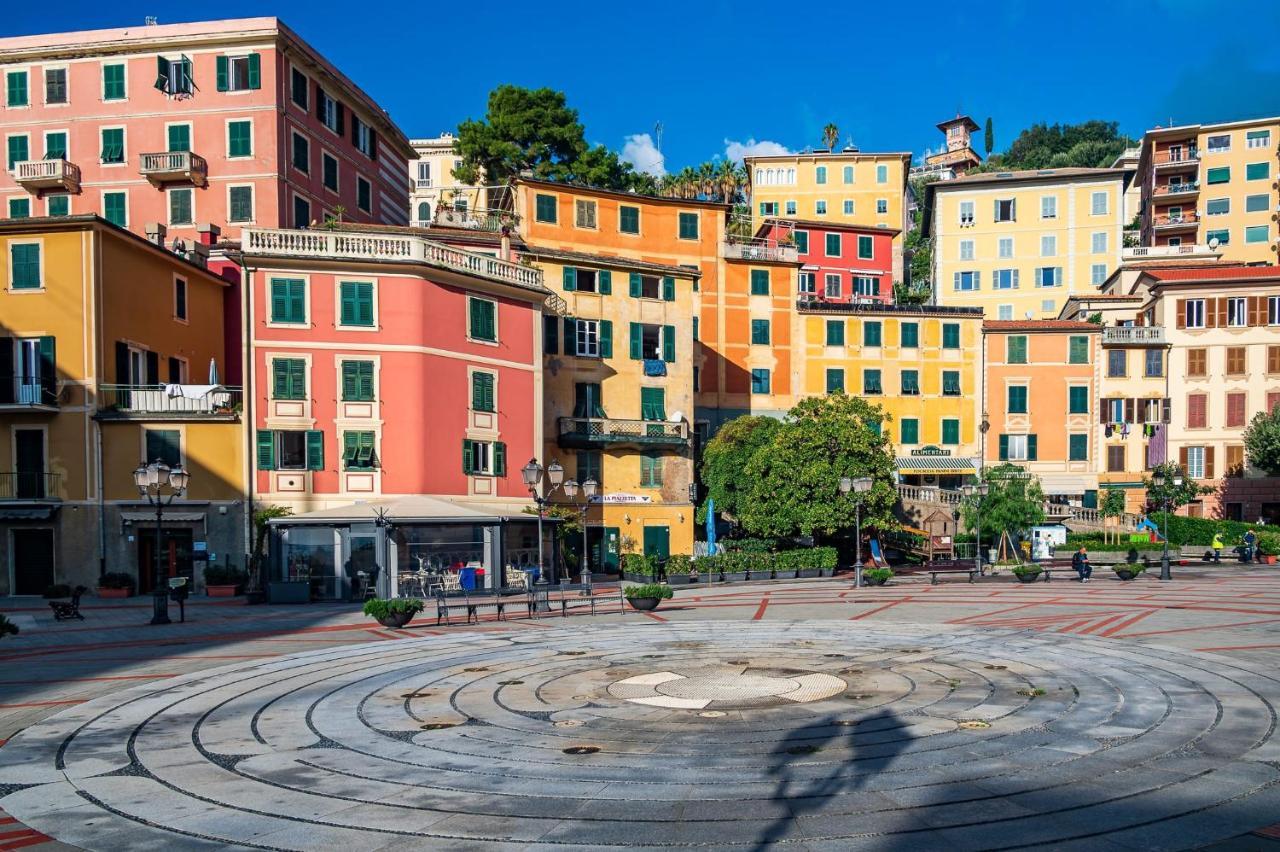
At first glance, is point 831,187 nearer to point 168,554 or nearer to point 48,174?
point 48,174

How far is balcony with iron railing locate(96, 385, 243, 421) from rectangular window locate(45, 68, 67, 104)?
68.4 ft

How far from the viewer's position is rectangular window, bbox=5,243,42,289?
37375 millimetres

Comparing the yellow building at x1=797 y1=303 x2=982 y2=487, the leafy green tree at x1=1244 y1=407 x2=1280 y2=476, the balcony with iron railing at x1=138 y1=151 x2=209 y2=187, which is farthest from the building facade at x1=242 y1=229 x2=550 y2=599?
the leafy green tree at x1=1244 y1=407 x2=1280 y2=476

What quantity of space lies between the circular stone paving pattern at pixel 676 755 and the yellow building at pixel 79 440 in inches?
791

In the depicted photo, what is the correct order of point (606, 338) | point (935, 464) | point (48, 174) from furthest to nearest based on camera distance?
point (935, 464), point (48, 174), point (606, 338)

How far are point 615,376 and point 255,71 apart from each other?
74.2 feet

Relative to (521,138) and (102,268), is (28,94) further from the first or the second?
(521,138)

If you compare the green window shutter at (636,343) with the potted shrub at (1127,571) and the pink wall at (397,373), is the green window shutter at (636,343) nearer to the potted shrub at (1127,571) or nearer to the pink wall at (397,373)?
the pink wall at (397,373)

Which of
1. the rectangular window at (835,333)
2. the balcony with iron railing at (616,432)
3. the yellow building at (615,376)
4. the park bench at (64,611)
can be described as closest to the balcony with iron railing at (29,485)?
the park bench at (64,611)

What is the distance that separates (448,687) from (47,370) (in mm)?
28358

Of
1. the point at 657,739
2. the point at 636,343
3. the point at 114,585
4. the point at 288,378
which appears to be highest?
the point at 636,343

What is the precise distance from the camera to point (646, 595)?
1148 inches

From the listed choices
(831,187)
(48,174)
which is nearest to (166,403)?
(48,174)

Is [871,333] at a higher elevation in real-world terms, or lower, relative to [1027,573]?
higher
